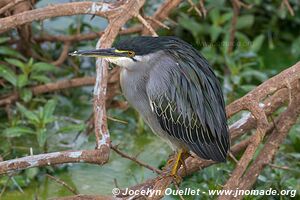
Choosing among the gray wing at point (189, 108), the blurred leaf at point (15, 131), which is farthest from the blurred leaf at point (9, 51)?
the gray wing at point (189, 108)

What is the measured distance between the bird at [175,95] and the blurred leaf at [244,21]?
242cm

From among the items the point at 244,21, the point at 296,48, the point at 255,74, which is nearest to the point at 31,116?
the point at 255,74

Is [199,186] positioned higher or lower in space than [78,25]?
lower

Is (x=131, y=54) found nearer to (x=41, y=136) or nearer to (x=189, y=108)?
(x=189, y=108)

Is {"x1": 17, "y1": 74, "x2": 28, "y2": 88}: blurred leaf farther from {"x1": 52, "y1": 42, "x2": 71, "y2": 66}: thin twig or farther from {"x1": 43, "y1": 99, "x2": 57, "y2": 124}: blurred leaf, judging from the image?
{"x1": 52, "y1": 42, "x2": 71, "y2": 66}: thin twig

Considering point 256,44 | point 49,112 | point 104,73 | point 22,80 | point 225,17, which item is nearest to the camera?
point 104,73

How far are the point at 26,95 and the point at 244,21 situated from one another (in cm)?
196

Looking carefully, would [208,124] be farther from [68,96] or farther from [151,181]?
[68,96]

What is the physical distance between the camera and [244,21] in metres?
5.91

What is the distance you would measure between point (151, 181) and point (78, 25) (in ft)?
6.31

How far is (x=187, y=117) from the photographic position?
3477 millimetres

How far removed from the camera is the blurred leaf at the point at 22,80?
187 inches

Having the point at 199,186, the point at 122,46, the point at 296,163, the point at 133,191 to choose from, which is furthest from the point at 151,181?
the point at 296,163

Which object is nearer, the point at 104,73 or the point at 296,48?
the point at 104,73
